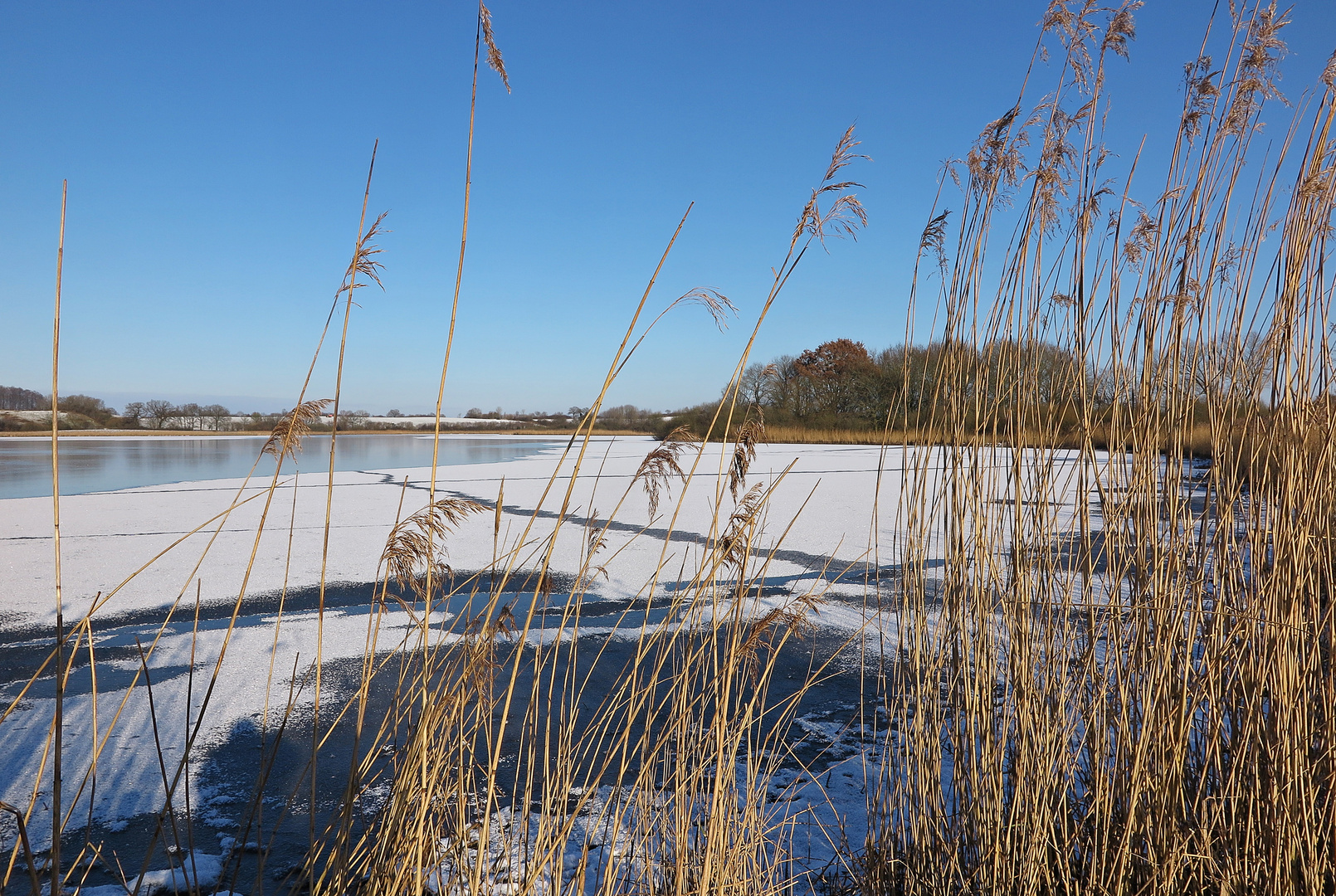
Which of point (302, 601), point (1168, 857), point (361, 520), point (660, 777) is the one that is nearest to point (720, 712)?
point (1168, 857)

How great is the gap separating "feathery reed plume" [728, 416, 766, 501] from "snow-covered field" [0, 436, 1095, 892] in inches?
2.7

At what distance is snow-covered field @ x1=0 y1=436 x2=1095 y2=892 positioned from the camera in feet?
6.96

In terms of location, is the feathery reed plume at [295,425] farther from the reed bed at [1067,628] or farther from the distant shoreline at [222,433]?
the distant shoreline at [222,433]

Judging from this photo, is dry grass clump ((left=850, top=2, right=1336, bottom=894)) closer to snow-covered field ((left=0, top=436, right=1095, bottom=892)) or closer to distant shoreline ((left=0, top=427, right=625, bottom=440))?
snow-covered field ((left=0, top=436, right=1095, bottom=892))

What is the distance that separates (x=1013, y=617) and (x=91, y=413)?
3571cm

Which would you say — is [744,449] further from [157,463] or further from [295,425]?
[157,463]

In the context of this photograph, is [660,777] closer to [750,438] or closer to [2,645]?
[750,438]

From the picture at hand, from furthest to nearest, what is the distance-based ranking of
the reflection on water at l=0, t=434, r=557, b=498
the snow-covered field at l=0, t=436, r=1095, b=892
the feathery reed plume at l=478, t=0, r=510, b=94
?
the reflection on water at l=0, t=434, r=557, b=498
the snow-covered field at l=0, t=436, r=1095, b=892
the feathery reed plume at l=478, t=0, r=510, b=94

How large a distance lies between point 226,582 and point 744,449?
417cm

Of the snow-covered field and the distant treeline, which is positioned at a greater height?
the distant treeline

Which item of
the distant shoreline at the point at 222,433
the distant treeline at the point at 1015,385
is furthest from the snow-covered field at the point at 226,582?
the distant shoreline at the point at 222,433

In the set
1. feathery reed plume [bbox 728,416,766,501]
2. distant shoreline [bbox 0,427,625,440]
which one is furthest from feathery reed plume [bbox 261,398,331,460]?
distant shoreline [bbox 0,427,625,440]

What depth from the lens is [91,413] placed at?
29.0 metres

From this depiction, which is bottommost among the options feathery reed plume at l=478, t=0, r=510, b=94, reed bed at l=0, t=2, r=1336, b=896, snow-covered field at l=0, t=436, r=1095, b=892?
snow-covered field at l=0, t=436, r=1095, b=892
